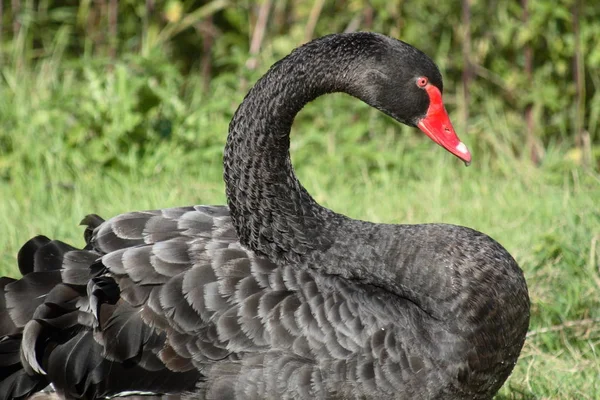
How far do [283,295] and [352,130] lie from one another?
2.94 m

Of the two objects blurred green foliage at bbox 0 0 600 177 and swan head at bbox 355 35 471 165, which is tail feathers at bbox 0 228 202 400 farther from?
blurred green foliage at bbox 0 0 600 177

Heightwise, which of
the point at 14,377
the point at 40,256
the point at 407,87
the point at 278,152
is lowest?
the point at 14,377

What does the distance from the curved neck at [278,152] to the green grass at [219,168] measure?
4.12 feet

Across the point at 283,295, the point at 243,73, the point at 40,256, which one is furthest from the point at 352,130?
the point at 283,295

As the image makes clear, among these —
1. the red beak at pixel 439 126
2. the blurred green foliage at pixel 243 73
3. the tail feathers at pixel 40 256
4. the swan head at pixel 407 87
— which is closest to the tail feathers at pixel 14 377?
the tail feathers at pixel 40 256

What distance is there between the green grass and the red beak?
1069 millimetres

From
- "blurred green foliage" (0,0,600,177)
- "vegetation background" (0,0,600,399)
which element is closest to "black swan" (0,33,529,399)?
"vegetation background" (0,0,600,399)

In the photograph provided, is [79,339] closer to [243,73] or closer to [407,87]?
[407,87]

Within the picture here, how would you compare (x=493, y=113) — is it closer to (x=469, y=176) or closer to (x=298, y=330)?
(x=469, y=176)

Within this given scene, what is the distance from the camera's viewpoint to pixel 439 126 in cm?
318

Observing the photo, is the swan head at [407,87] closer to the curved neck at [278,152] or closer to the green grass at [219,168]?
the curved neck at [278,152]

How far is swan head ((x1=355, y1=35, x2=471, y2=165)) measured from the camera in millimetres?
3104

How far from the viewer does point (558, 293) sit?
12.9 ft

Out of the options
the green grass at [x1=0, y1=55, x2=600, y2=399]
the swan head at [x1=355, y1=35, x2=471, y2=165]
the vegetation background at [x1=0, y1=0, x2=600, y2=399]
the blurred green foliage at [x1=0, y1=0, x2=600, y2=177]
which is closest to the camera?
the swan head at [x1=355, y1=35, x2=471, y2=165]
